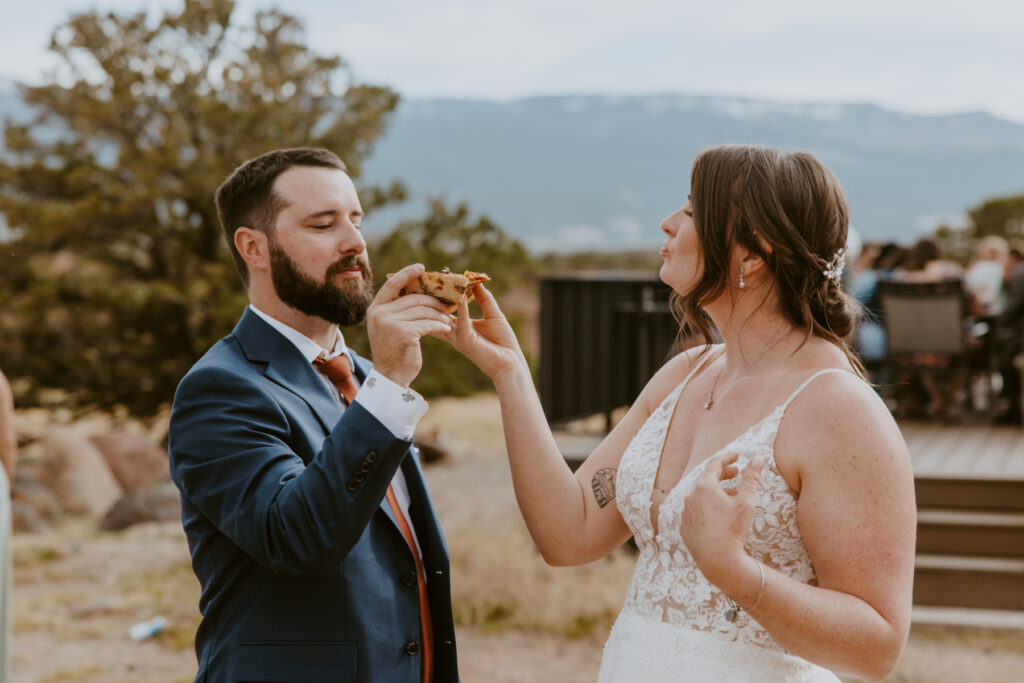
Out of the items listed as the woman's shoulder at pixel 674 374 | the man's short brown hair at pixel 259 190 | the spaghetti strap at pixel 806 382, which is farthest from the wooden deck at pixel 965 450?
the man's short brown hair at pixel 259 190

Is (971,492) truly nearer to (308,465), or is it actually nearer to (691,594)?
(691,594)

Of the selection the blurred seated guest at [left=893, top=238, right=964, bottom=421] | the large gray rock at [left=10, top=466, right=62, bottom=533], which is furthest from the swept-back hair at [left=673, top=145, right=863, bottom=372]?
the large gray rock at [left=10, top=466, right=62, bottom=533]

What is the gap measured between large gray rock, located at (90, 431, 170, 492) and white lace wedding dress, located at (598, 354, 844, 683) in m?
10.5

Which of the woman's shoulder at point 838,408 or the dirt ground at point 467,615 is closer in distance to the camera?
the woman's shoulder at point 838,408

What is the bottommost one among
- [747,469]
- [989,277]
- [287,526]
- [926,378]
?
[926,378]

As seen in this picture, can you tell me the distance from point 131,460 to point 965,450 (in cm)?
910

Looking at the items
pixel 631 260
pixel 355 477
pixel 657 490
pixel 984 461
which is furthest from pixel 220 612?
pixel 631 260

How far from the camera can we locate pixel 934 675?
18.5 ft

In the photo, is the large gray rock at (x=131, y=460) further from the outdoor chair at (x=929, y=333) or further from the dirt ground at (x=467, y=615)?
the outdoor chair at (x=929, y=333)

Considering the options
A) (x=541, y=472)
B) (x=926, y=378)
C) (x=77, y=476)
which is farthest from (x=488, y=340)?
(x=77, y=476)

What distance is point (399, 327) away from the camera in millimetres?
2018

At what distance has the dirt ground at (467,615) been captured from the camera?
5.99 meters

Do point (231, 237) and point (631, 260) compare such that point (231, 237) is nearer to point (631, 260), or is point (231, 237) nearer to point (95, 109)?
point (95, 109)

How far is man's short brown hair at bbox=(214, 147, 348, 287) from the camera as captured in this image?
237cm
